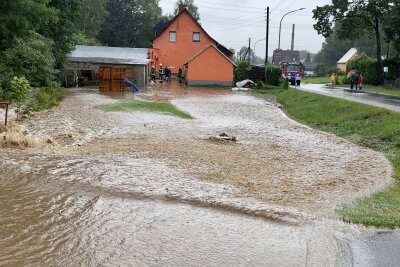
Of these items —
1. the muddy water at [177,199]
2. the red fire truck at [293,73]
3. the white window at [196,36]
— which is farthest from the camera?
the white window at [196,36]

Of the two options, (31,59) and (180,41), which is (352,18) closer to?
(180,41)

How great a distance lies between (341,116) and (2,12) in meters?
17.9

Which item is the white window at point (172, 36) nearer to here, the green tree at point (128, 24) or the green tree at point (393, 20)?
the green tree at point (128, 24)

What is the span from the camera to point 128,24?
75625 mm

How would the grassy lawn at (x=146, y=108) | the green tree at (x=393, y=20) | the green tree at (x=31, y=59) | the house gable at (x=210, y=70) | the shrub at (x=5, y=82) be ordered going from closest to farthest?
the shrub at (x=5, y=82)
the grassy lawn at (x=146, y=108)
the green tree at (x=31, y=59)
the green tree at (x=393, y=20)
the house gable at (x=210, y=70)

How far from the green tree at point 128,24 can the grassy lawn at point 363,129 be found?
158 feet

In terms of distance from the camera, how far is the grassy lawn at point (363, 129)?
768cm

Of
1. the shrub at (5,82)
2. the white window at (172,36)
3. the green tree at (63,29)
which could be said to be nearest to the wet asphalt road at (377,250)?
the shrub at (5,82)

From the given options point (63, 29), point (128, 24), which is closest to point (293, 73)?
point (63, 29)

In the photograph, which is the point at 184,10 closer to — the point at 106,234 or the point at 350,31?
the point at 350,31

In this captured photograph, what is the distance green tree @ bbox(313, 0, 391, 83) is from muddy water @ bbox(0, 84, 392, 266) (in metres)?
32.9

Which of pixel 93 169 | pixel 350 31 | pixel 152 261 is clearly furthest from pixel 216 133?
pixel 350 31

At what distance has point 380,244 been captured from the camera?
6.33m

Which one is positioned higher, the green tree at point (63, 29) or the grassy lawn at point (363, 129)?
the green tree at point (63, 29)
